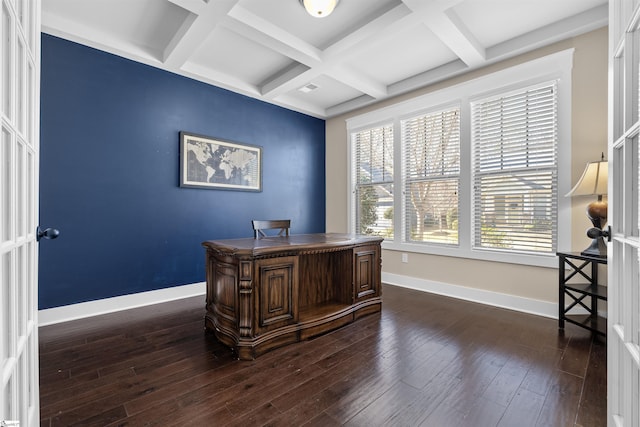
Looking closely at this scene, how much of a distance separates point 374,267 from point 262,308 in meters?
1.32

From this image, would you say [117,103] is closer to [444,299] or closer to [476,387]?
[476,387]

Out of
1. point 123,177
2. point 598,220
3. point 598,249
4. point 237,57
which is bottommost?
point 598,249

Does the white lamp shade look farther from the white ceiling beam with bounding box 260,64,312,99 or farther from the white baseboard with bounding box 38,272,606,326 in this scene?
the white ceiling beam with bounding box 260,64,312,99

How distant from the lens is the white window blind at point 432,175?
360 centimetres

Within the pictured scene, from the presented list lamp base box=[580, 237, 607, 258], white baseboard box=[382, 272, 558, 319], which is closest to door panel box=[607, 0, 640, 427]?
lamp base box=[580, 237, 607, 258]

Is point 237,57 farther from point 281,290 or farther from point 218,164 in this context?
point 281,290

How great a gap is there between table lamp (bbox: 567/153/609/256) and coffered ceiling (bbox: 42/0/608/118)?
4.24 ft

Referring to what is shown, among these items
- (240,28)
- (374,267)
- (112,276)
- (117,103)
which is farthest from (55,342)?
(240,28)

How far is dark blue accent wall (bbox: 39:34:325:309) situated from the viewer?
2717 millimetres

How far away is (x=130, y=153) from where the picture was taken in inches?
123

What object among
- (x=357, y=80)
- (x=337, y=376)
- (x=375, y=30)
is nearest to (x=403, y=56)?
(x=357, y=80)

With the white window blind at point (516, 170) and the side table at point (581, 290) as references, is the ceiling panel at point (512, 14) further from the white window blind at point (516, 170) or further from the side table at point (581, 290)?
the side table at point (581, 290)

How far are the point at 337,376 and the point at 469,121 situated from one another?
309 cm

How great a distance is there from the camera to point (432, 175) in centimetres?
379
